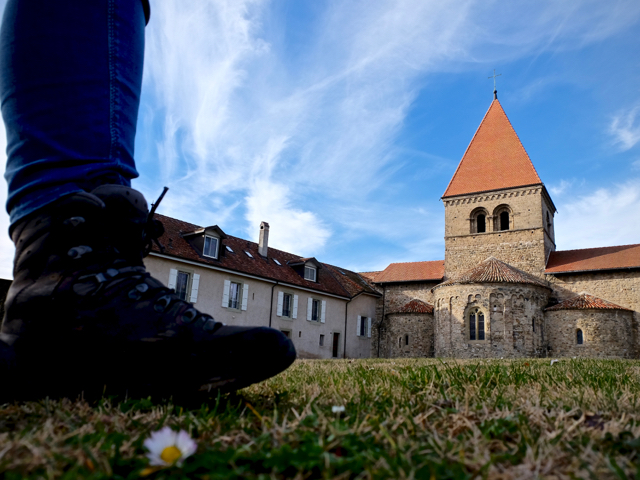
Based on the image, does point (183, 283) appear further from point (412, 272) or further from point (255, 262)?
point (412, 272)

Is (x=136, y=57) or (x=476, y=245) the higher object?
(x=476, y=245)

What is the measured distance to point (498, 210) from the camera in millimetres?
29219

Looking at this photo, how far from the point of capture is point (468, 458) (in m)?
0.97

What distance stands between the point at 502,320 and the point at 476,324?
1.33 metres

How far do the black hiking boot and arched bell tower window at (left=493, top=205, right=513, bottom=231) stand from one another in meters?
29.6

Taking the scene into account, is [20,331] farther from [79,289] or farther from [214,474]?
[214,474]

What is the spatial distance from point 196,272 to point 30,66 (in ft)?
60.5

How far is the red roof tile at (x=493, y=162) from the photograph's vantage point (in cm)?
2953

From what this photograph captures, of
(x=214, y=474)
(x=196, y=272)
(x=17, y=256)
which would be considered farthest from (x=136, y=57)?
(x=196, y=272)

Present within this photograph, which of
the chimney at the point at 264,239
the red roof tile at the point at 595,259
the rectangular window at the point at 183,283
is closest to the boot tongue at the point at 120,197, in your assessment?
the rectangular window at the point at 183,283

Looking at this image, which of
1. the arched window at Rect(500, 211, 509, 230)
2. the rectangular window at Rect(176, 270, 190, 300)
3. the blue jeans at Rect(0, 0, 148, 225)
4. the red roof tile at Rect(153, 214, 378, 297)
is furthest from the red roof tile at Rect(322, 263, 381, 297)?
the blue jeans at Rect(0, 0, 148, 225)

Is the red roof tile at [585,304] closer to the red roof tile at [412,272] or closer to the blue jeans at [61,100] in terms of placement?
the red roof tile at [412,272]

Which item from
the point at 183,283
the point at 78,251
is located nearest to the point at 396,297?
the point at 183,283

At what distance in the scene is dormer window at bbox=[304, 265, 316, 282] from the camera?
26.5 m
